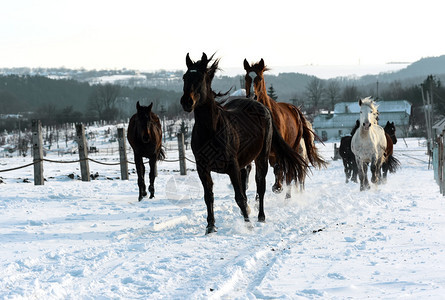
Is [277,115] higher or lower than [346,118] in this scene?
higher

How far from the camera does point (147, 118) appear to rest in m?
11.0

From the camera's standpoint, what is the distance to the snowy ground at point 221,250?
4.12 metres

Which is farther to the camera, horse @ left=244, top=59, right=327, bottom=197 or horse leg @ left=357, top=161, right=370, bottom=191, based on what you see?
horse leg @ left=357, top=161, right=370, bottom=191

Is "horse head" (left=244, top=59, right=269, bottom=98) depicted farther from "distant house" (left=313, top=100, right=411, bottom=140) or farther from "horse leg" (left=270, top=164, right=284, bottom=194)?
"distant house" (left=313, top=100, right=411, bottom=140)

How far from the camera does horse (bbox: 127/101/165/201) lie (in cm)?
1095

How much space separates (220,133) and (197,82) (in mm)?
824

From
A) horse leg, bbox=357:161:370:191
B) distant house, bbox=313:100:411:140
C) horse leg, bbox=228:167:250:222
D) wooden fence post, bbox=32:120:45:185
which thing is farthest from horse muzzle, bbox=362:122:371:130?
distant house, bbox=313:100:411:140

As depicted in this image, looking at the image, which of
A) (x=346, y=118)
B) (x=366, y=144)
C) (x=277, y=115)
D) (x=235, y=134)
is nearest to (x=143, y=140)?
(x=277, y=115)

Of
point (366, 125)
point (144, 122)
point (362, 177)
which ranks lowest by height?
point (362, 177)

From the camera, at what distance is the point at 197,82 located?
6.31 m

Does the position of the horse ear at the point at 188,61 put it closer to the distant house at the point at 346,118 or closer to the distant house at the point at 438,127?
the distant house at the point at 438,127

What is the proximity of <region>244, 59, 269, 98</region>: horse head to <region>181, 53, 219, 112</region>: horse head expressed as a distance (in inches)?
97.7

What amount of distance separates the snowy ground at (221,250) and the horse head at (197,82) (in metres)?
1.77

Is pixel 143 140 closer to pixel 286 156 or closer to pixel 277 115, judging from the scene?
pixel 277 115
